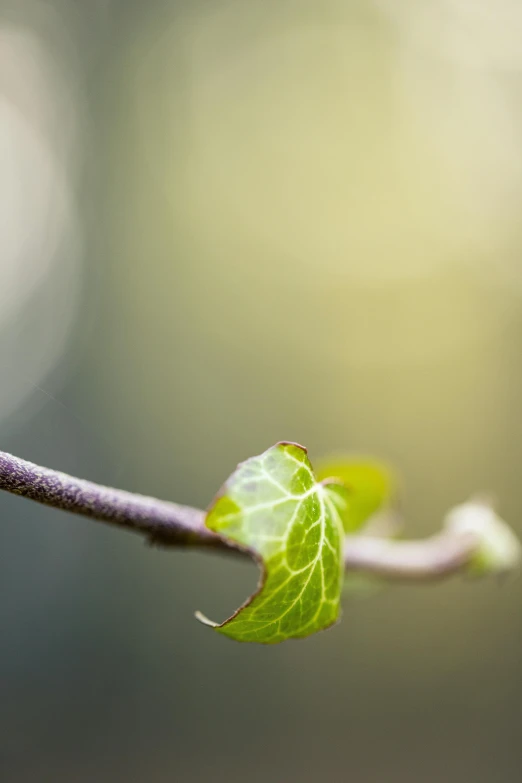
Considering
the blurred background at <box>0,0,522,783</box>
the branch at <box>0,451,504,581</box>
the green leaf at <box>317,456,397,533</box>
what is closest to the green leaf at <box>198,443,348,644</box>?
the branch at <box>0,451,504,581</box>

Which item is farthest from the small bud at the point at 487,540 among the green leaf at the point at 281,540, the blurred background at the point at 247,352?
the blurred background at the point at 247,352

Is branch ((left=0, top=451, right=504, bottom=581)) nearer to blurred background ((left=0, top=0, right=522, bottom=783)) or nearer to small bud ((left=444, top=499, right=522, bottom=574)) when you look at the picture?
small bud ((left=444, top=499, right=522, bottom=574))

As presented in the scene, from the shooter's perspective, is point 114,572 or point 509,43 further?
point 509,43

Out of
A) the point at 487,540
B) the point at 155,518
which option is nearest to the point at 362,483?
the point at 487,540

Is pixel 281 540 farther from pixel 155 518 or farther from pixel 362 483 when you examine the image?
pixel 362 483

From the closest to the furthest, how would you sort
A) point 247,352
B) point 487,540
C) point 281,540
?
1. point 281,540
2. point 487,540
3. point 247,352

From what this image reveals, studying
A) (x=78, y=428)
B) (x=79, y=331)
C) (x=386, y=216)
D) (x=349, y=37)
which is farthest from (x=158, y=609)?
(x=349, y=37)

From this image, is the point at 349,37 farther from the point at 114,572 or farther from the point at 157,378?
the point at 114,572
